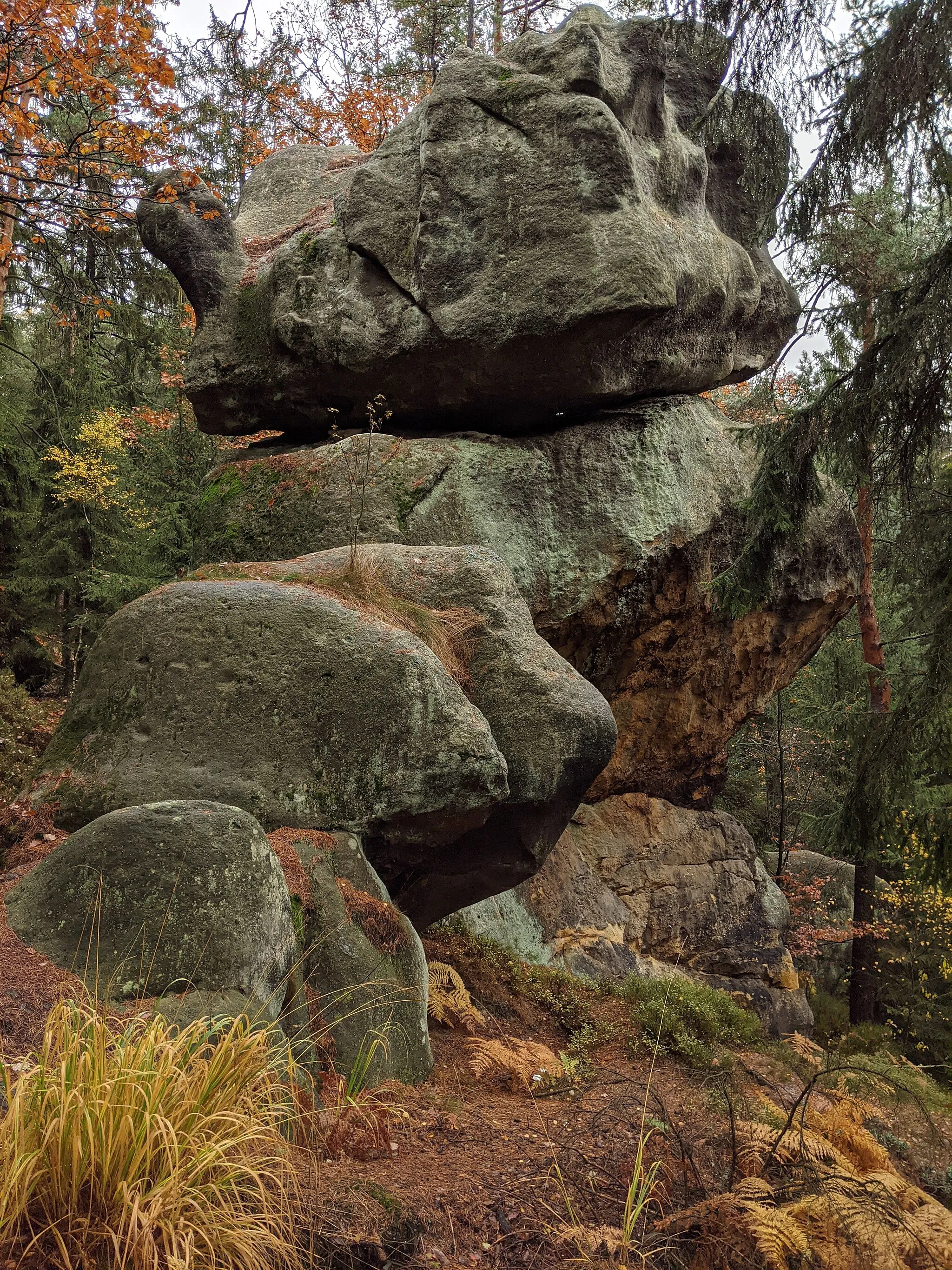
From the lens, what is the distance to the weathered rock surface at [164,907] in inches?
149

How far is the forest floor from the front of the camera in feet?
10.2

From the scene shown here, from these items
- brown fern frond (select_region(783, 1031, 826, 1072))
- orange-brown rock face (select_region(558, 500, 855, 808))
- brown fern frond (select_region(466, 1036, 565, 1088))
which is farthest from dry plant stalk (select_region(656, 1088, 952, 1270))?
orange-brown rock face (select_region(558, 500, 855, 808))

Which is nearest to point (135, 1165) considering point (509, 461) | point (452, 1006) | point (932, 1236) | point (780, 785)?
point (932, 1236)

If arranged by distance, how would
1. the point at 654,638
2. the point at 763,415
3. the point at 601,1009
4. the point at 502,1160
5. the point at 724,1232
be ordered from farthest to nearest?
1. the point at 763,415
2. the point at 654,638
3. the point at 601,1009
4. the point at 502,1160
5. the point at 724,1232

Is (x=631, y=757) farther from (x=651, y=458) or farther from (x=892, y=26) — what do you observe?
(x=892, y=26)

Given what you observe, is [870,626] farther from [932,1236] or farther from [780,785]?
[932,1236]

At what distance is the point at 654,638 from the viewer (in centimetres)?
1080

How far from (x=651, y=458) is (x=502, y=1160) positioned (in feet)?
25.5

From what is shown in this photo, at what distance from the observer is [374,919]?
16.4ft

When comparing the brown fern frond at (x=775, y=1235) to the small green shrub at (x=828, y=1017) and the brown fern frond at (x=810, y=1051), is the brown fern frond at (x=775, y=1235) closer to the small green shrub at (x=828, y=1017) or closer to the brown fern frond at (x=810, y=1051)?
the brown fern frond at (x=810, y=1051)

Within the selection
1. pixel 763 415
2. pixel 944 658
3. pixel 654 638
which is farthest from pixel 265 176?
pixel 944 658

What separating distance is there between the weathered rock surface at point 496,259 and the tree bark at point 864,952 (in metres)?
8.27

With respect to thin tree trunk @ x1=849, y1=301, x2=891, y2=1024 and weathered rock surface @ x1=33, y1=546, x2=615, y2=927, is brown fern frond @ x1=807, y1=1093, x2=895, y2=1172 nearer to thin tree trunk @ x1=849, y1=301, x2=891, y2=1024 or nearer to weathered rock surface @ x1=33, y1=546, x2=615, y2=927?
weathered rock surface @ x1=33, y1=546, x2=615, y2=927

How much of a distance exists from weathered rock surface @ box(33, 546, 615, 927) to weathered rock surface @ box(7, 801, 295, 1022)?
3.11 feet
